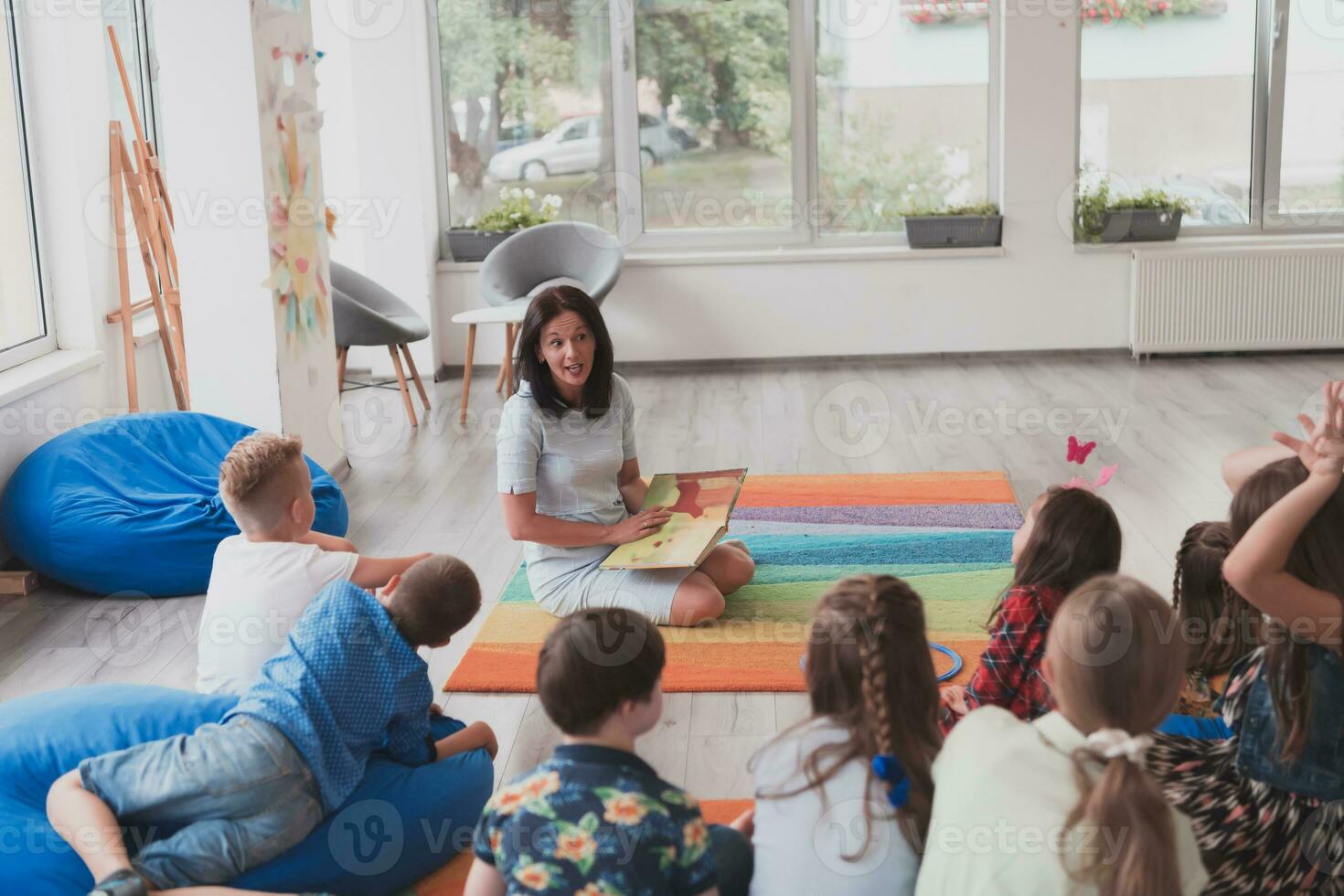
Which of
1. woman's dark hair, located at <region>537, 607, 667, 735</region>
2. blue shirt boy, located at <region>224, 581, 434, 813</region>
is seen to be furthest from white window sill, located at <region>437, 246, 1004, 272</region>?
woman's dark hair, located at <region>537, 607, 667, 735</region>

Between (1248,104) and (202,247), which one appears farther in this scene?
(1248,104)

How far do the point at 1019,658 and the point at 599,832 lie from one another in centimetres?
92

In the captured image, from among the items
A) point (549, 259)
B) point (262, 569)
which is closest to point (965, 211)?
point (549, 259)

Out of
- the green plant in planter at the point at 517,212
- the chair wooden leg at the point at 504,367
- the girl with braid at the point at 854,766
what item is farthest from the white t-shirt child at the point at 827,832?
the green plant in planter at the point at 517,212

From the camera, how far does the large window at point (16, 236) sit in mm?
4463

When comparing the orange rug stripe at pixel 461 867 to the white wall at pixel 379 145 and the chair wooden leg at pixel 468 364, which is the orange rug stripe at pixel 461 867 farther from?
the white wall at pixel 379 145

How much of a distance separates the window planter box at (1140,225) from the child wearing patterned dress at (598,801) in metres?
5.66

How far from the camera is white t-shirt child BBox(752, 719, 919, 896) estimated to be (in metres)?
1.70

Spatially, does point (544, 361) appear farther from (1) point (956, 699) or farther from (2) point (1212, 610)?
(2) point (1212, 610)

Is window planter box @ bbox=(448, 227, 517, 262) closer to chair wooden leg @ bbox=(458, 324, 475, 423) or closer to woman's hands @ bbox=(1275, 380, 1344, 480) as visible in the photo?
chair wooden leg @ bbox=(458, 324, 475, 423)

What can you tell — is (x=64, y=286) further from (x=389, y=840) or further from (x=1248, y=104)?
(x=1248, y=104)

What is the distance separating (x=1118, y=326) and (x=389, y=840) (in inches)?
218

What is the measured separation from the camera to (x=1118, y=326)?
6.96 meters

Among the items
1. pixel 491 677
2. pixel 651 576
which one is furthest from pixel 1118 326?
pixel 491 677
